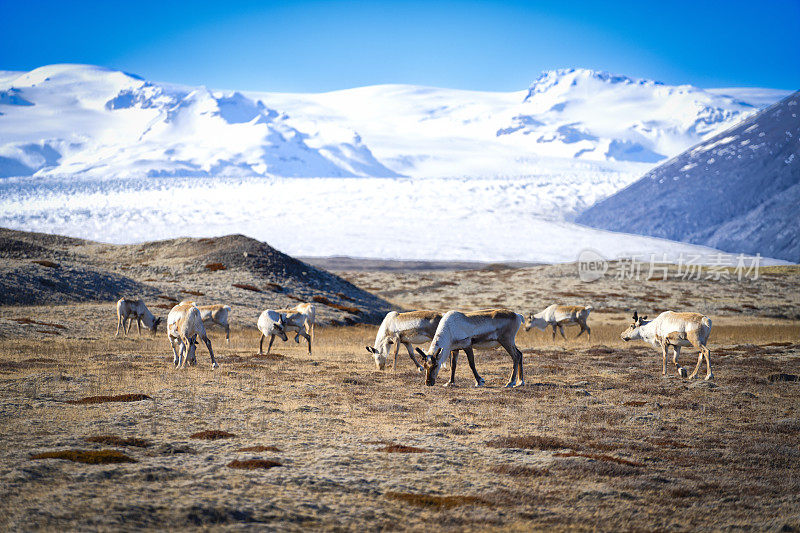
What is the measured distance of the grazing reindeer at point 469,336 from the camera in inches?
810

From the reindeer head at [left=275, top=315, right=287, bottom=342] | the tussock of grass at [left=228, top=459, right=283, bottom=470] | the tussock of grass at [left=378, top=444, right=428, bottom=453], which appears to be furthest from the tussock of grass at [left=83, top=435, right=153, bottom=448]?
the reindeer head at [left=275, top=315, right=287, bottom=342]

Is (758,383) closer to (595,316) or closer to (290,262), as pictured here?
(595,316)

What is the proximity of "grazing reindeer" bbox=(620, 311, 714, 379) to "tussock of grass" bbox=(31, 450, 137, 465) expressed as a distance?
18.4 m

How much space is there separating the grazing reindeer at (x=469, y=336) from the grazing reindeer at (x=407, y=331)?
2.76 m

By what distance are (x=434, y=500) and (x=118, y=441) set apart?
254 inches

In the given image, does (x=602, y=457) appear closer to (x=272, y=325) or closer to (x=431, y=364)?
(x=431, y=364)

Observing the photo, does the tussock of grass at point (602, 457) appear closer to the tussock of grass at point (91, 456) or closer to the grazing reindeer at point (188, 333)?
the tussock of grass at point (91, 456)

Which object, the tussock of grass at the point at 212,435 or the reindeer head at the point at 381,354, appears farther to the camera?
the reindeer head at the point at 381,354

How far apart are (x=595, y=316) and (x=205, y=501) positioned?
5734 cm

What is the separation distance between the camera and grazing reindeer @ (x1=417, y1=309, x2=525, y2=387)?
20.6 metres

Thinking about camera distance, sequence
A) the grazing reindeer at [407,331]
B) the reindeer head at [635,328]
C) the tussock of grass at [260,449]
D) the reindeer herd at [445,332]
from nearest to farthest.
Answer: the tussock of grass at [260,449]
the reindeer herd at [445,332]
the grazing reindeer at [407,331]
the reindeer head at [635,328]

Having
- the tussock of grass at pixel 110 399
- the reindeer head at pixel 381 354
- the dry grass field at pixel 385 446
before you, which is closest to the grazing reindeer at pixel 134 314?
the dry grass field at pixel 385 446

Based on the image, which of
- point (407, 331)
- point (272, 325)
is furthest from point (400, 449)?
point (272, 325)

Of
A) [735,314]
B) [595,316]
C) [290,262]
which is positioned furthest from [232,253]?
[735,314]
